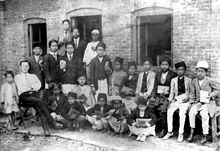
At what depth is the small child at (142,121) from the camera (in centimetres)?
556

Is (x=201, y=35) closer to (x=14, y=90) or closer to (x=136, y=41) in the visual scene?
(x=136, y=41)

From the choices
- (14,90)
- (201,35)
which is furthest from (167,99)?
(14,90)

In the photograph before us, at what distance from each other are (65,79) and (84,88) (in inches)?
20.4

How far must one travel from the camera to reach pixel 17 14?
9.32m

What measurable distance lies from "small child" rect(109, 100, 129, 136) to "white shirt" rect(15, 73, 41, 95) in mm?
1785

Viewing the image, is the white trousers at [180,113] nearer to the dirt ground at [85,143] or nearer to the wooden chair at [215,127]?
the dirt ground at [85,143]

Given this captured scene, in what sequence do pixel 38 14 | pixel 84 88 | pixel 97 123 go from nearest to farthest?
pixel 97 123, pixel 84 88, pixel 38 14

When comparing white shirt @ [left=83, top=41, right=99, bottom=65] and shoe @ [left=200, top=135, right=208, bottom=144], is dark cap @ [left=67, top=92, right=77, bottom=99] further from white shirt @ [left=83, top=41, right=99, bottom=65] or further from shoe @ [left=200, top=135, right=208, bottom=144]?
shoe @ [left=200, top=135, right=208, bottom=144]

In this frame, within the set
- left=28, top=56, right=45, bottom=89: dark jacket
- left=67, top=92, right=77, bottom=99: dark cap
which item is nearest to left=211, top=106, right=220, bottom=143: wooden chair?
left=67, top=92, right=77, bottom=99: dark cap

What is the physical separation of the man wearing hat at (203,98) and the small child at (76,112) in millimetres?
2080

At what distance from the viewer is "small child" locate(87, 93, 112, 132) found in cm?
599

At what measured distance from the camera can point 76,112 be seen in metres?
6.21

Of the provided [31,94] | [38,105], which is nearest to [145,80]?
[38,105]

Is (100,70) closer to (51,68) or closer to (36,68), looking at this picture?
(51,68)
